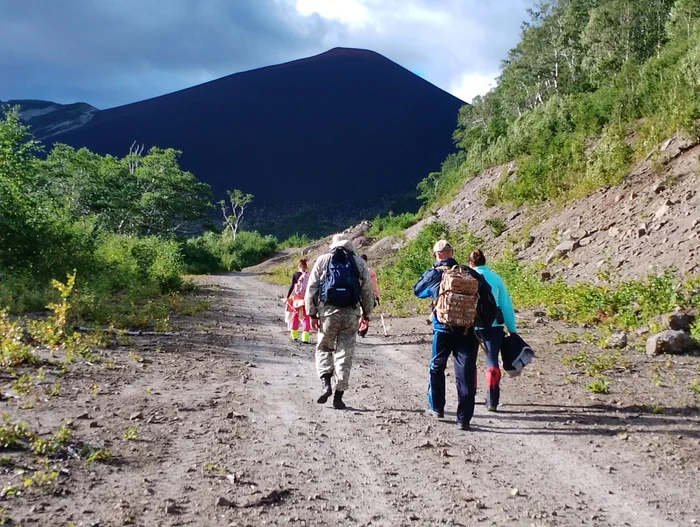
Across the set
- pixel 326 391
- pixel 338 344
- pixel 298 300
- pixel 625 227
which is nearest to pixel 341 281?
pixel 338 344

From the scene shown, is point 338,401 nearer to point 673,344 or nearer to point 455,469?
point 455,469

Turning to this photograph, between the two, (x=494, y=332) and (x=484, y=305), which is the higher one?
(x=484, y=305)

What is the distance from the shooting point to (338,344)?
629 cm

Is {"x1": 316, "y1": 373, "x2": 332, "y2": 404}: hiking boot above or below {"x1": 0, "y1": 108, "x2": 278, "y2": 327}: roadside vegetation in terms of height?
below

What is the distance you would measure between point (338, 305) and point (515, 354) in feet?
6.55

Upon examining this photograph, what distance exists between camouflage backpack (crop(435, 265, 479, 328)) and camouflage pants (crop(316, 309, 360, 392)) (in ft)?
3.84

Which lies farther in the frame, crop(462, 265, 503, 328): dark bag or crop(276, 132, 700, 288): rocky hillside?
crop(276, 132, 700, 288): rocky hillside

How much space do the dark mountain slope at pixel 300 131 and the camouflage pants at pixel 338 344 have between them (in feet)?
330

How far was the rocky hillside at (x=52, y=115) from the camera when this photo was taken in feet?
389

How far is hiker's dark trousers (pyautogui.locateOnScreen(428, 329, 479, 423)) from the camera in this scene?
17.9 feet

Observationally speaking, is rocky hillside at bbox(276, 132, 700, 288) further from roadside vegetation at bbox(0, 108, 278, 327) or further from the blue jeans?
roadside vegetation at bbox(0, 108, 278, 327)

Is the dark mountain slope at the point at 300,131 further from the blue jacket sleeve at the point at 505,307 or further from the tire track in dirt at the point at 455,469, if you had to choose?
the tire track in dirt at the point at 455,469

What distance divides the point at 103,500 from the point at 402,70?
164 metres

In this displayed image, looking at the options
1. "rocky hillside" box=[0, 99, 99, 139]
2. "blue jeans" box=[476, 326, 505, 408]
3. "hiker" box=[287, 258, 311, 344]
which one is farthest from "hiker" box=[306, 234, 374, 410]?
"rocky hillside" box=[0, 99, 99, 139]
